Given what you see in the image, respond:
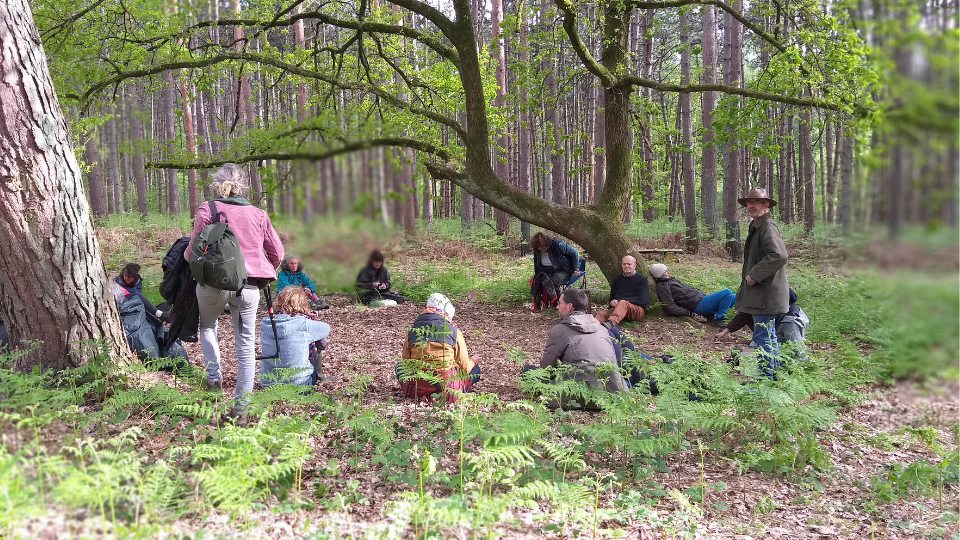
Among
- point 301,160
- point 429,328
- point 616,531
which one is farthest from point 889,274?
point 429,328

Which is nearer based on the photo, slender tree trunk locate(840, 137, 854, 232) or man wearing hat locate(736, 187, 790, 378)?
slender tree trunk locate(840, 137, 854, 232)

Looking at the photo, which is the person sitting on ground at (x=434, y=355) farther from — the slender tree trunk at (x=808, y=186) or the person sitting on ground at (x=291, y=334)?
the slender tree trunk at (x=808, y=186)

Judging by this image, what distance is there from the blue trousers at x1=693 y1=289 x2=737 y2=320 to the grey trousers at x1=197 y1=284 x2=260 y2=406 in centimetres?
596

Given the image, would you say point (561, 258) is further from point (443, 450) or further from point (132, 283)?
point (132, 283)

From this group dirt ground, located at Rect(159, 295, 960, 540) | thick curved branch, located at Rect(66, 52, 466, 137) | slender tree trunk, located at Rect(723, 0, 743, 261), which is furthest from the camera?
slender tree trunk, located at Rect(723, 0, 743, 261)

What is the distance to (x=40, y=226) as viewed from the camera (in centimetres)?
374

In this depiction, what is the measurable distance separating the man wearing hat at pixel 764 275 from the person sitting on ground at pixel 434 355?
2.21 metres

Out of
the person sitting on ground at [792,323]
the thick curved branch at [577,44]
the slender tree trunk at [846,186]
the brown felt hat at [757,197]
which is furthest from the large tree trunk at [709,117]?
the slender tree trunk at [846,186]

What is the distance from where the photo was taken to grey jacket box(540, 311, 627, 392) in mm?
4672

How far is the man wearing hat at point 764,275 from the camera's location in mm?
4387

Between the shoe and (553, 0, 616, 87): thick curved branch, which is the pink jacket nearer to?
the shoe

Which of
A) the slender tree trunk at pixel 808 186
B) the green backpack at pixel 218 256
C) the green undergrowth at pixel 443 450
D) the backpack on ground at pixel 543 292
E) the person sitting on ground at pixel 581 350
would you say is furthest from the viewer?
the backpack on ground at pixel 543 292

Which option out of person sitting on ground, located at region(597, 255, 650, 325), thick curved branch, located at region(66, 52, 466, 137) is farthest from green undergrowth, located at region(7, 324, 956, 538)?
thick curved branch, located at region(66, 52, 466, 137)

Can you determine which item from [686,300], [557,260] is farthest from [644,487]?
[557,260]
